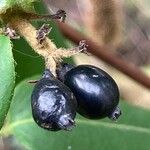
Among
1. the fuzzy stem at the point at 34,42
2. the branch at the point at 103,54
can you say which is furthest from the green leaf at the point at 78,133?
the fuzzy stem at the point at 34,42

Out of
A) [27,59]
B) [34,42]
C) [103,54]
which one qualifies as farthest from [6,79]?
[103,54]

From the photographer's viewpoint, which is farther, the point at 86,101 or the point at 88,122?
the point at 88,122

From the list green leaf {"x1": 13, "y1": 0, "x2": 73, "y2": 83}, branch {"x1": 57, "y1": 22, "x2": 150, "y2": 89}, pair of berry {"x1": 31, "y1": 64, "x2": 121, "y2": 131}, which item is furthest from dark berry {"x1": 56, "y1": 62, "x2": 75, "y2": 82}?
branch {"x1": 57, "y1": 22, "x2": 150, "y2": 89}

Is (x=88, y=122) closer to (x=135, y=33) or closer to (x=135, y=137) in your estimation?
(x=135, y=137)

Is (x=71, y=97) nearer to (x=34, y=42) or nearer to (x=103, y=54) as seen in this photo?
(x=34, y=42)

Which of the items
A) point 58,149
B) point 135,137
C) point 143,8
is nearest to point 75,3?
point 143,8

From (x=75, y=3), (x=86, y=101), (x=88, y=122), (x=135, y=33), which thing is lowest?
(x=135, y=33)

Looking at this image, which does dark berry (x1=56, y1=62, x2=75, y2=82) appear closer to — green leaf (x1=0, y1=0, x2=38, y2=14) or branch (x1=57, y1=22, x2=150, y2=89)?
green leaf (x1=0, y1=0, x2=38, y2=14)
